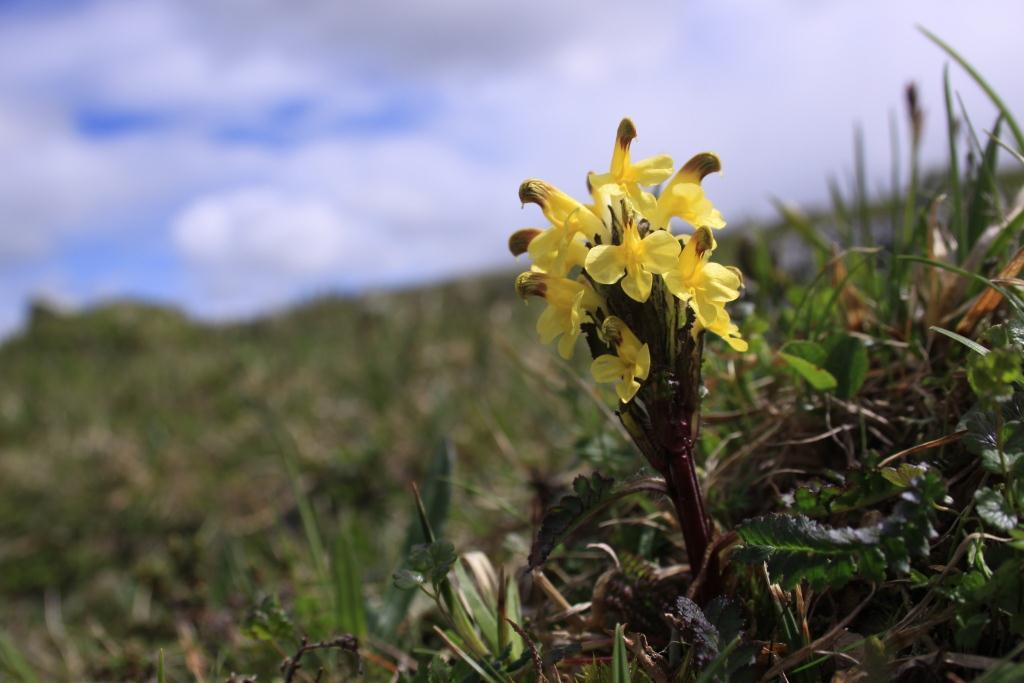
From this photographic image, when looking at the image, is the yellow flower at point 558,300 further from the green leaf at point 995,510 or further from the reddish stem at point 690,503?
the green leaf at point 995,510

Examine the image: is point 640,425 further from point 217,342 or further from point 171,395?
point 217,342

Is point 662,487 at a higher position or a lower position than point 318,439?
higher

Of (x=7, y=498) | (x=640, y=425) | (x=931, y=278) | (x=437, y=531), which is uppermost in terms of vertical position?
(x=931, y=278)

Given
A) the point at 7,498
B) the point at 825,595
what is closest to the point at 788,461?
the point at 825,595

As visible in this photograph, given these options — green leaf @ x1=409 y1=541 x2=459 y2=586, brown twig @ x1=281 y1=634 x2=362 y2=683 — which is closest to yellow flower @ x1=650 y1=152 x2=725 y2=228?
green leaf @ x1=409 y1=541 x2=459 y2=586

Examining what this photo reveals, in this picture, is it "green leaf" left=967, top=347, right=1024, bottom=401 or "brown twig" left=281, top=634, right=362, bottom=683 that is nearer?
"green leaf" left=967, top=347, right=1024, bottom=401

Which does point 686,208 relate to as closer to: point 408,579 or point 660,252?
point 660,252

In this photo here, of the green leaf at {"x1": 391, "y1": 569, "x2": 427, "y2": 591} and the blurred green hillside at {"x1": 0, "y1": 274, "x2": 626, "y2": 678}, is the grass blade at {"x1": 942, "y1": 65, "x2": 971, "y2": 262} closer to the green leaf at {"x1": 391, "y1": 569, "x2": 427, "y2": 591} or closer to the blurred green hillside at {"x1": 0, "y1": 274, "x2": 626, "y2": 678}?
the blurred green hillside at {"x1": 0, "y1": 274, "x2": 626, "y2": 678}

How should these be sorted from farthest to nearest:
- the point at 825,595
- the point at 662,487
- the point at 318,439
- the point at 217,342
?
the point at 217,342 → the point at 318,439 → the point at 825,595 → the point at 662,487
